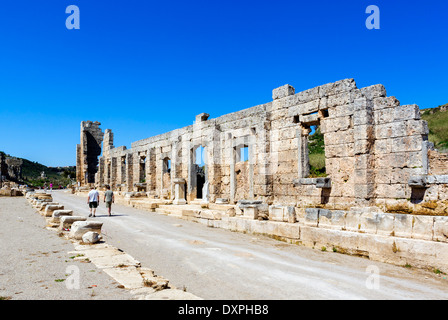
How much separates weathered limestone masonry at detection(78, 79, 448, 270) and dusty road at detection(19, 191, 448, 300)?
0.68m

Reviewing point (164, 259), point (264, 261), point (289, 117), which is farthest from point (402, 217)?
point (289, 117)

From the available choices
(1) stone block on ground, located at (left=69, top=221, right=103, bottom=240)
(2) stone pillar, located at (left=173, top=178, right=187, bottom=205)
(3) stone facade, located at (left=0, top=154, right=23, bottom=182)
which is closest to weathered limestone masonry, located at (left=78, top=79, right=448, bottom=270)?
(2) stone pillar, located at (left=173, top=178, right=187, bottom=205)

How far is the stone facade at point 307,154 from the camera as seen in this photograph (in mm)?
9078

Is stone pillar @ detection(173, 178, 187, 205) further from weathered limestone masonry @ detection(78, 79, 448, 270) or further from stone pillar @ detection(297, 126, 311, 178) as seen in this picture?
stone pillar @ detection(297, 126, 311, 178)

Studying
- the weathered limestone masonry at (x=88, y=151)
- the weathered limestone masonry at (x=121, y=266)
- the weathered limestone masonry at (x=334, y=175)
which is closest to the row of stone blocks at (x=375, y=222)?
the weathered limestone masonry at (x=334, y=175)

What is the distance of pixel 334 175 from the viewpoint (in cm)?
1080

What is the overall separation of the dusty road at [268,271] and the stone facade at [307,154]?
2.48m

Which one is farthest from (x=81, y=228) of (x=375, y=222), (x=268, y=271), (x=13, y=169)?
(x=13, y=169)

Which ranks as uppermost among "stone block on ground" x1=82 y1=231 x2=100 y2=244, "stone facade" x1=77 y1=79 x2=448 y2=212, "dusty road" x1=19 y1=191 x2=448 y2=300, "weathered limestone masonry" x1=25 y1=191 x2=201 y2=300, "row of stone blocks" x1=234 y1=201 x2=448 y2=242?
"stone facade" x1=77 y1=79 x2=448 y2=212

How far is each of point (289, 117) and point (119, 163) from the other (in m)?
20.8

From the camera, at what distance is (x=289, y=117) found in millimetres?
12500

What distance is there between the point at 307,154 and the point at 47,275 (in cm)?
967

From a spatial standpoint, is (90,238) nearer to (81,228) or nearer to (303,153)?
(81,228)

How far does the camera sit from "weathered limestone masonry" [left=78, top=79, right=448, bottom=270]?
716 cm
